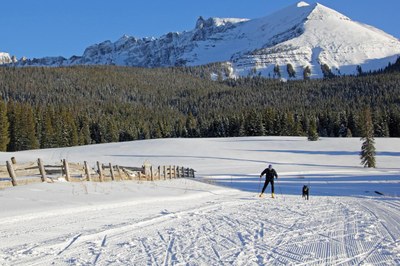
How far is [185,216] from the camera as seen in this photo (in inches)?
442

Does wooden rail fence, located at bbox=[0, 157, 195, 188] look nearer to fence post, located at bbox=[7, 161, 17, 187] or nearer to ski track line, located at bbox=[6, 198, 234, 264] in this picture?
fence post, located at bbox=[7, 161, 17, 187]

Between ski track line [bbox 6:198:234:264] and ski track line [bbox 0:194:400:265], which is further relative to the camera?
ski track line [bbox 6:198:234:264]

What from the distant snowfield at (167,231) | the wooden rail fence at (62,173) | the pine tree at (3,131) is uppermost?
the pine tree at (3,131)

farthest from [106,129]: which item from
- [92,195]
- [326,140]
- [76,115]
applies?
[92,195]

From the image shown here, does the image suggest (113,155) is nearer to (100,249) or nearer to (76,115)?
(100,249)

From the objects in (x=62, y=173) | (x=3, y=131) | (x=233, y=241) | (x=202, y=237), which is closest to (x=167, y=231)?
(x=202, y=237)

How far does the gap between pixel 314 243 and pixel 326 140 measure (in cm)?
7154

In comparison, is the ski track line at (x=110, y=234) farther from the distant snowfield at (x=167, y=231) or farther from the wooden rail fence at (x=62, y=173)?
the wooden rail fence at (x=62, y=173)

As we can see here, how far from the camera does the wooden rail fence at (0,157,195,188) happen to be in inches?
573

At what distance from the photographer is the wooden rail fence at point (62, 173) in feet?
47.8

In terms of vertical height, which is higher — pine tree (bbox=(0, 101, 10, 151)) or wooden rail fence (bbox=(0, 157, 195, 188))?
pine tree (bbox=(0, 101, 10, 151))

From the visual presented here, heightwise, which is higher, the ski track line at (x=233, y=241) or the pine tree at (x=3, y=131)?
the pine tree at (x=3, y=131)

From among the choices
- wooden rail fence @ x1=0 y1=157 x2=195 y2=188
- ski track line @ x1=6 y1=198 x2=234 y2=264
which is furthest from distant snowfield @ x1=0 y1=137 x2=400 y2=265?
wooden rail fence @ x1=0 y1=157 x2=195 y2=188

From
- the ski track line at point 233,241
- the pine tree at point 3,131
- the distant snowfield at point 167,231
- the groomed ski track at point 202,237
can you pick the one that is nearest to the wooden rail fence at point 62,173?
the distant snowfield at point 167,231
